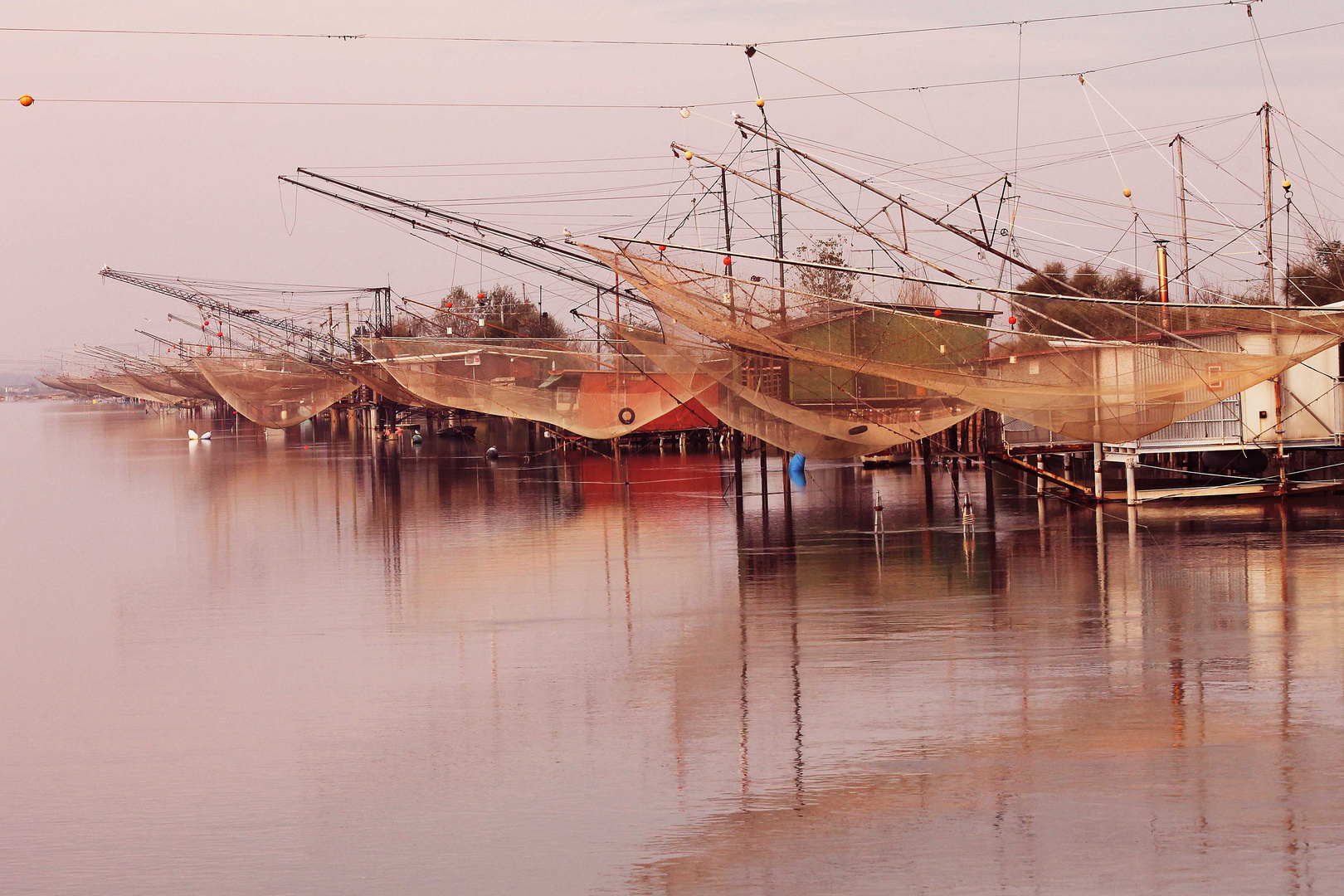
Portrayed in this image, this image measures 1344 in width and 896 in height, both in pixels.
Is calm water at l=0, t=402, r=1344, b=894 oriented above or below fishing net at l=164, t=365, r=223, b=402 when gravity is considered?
below

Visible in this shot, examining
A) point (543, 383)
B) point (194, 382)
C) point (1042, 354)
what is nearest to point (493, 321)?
point (194, 382)

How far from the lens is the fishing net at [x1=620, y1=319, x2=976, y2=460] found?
2148 centimetres

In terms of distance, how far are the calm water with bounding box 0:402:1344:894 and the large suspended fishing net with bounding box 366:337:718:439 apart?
1415cm

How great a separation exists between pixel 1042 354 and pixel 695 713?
10896mm

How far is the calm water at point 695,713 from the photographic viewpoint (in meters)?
7.14

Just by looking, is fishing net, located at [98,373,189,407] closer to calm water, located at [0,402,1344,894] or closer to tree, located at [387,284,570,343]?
tree, located at [387,284,570,343]

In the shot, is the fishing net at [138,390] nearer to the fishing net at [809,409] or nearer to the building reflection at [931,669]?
the fishing net at [809,409]

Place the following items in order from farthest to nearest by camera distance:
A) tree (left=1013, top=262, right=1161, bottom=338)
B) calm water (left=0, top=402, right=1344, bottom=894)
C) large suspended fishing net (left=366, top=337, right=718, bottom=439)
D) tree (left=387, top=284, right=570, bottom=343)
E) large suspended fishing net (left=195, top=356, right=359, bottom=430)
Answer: tree (left=387, top=284, right=570, bottom=343) → large suspended fishing net (left=195, top=356, right=359, bottom=430) → large suspended fishing net (left=366, top=337, right=718, bottom=439) → tree (left=1013, top=262, right=1161, bottom=338) → calm water (left=0, top=402, right=1344, bottom=894)

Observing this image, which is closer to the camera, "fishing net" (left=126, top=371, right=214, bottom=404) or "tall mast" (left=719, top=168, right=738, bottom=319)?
"tall mast" (left=719, top=168, right=738, bottom=319)

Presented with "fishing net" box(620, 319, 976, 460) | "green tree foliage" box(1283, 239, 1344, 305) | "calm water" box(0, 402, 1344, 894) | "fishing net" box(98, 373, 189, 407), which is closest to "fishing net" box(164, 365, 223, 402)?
"fishing net" box(98, 373, 189, 407)

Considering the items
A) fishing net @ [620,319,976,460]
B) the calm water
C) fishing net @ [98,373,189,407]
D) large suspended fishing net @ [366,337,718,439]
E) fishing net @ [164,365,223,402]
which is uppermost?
fishing net @ [98,373,189,407]

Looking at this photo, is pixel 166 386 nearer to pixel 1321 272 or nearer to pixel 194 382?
pixel 194 382

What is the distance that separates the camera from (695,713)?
394 inches

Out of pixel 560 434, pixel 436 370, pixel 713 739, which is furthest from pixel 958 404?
pixel 560 434
